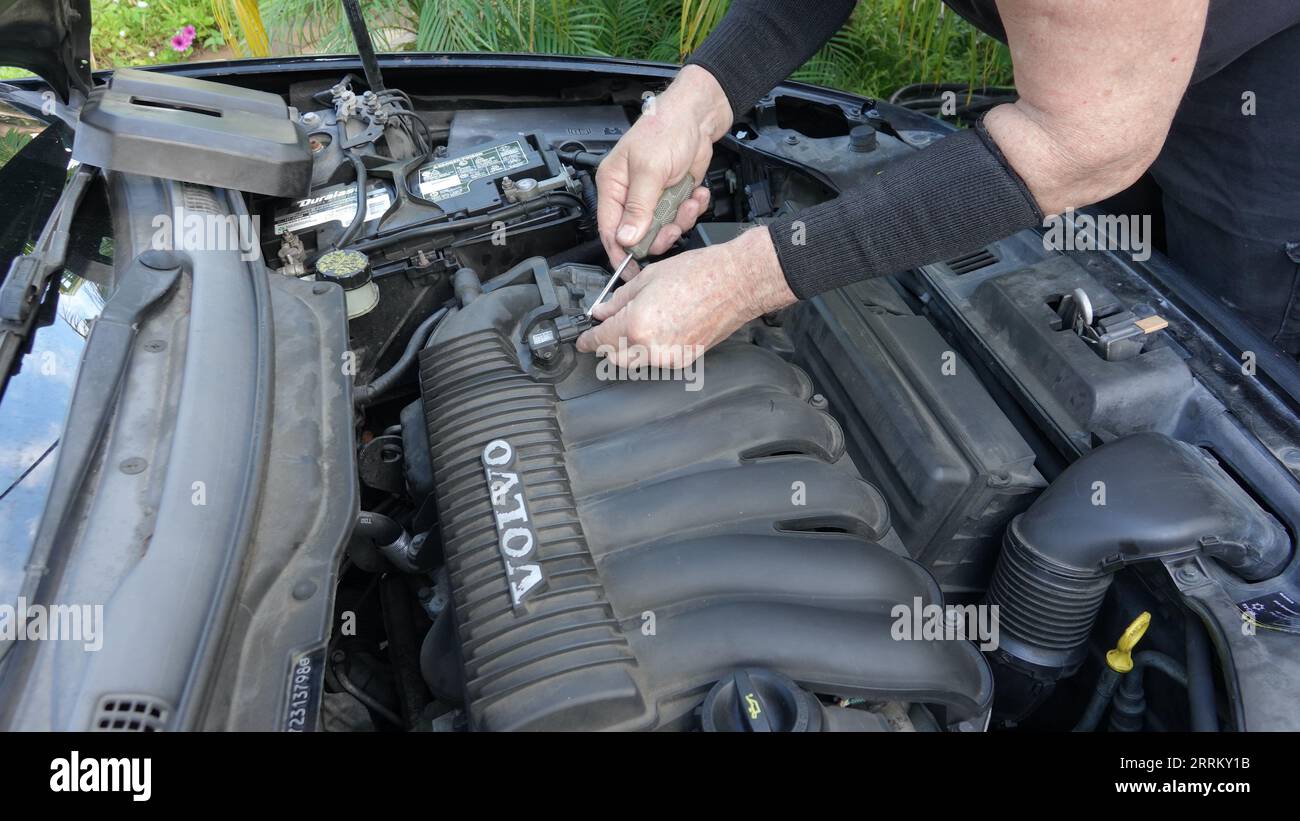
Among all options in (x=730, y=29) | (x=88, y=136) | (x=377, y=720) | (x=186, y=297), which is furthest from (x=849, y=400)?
(x=88, y=136)

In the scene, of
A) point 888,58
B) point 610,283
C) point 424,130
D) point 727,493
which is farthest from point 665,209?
point 888,58

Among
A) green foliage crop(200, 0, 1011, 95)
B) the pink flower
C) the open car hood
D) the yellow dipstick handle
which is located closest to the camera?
the yellow dipstick handle

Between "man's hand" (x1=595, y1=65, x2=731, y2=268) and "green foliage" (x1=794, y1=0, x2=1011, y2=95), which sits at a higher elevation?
"man's hand" (x1=595, y1=65, x2=731, y2=268)

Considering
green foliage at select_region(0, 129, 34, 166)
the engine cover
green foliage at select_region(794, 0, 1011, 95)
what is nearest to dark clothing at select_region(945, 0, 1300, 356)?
the engine cover

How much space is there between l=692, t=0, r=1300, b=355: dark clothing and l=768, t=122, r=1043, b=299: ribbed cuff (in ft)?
1.42

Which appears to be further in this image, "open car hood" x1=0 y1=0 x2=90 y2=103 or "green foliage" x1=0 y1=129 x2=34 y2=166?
"green foliage" x1=0 y1=129 x2=34 y2=166

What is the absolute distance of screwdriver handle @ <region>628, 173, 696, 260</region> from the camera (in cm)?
166

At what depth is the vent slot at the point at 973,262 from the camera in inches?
69.4

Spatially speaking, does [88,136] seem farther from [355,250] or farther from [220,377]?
[220,377]

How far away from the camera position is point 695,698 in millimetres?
1131

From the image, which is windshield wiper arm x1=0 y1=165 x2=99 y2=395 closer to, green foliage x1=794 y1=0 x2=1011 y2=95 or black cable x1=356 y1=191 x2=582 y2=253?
black cable x1=356 y1=191 x2=582 y2=253
